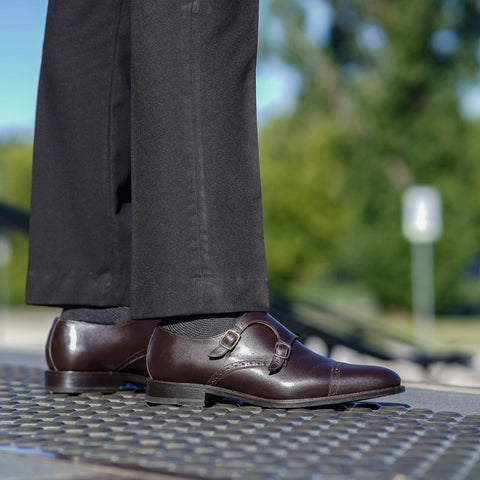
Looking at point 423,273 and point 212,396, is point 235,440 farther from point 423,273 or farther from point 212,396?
point 423,273

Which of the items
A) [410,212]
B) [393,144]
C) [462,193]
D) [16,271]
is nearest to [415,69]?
[393,144]

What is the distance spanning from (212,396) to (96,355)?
0.39m

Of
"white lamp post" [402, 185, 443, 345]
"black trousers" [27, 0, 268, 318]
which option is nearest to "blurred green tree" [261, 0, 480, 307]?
"white lamp post" [402, 185, 443, 345]

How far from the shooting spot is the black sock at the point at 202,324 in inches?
71.2

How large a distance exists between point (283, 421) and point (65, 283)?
28.8 inches

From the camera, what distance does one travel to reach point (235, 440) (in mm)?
1457

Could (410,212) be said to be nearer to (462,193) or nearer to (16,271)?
(462,193)

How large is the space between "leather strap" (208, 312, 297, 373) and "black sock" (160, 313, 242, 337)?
0.02 m

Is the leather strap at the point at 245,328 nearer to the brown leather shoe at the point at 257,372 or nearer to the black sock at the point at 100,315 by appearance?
the brown leather shoe at the point at 257,372

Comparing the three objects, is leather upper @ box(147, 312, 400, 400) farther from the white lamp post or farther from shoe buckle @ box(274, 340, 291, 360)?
the white lamp post

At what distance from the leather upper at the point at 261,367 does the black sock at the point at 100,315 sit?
29cm

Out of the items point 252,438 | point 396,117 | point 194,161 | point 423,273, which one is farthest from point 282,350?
point 396,117

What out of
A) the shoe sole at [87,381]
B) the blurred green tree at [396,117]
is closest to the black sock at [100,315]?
the shoe sole at [87,381]

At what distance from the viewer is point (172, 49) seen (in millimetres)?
1809
